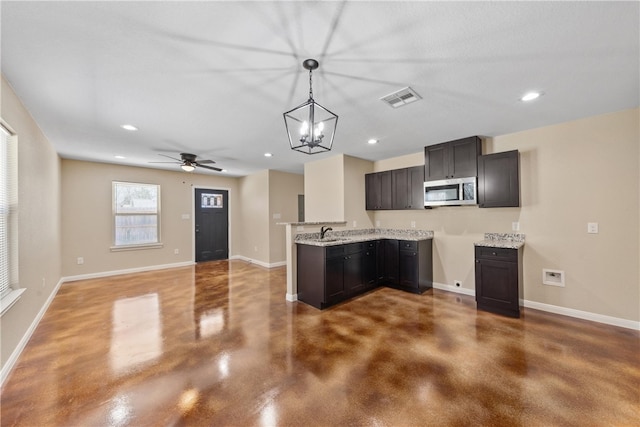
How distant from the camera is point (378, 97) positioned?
2.62 meters

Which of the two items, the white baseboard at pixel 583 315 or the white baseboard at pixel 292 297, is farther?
the white baseboard at pixel 292 297

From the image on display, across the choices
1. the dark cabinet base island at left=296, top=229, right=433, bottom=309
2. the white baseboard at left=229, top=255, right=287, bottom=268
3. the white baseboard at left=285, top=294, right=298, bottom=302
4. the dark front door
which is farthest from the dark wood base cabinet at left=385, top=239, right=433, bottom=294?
the dark front door

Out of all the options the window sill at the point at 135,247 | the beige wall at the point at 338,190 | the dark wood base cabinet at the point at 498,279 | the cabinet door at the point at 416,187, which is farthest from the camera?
the window sill at the point at 135,247

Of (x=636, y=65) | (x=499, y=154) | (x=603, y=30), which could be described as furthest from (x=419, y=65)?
(x=499, y=154)

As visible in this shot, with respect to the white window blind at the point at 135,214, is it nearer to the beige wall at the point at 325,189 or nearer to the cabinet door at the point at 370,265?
the beige wall at the point at 325,189

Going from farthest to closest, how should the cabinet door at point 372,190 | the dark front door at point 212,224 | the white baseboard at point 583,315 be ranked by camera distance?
1. the dark front door at point 212,224
2. the cabinet door at point 372,190
3. the white baseboard at point 583,315

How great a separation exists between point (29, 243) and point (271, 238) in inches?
170

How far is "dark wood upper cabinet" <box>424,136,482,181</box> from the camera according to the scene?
3870 mm

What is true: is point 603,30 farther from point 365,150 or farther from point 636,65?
point 365,150

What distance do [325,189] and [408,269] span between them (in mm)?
2247

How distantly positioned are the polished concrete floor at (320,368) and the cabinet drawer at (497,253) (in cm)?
77

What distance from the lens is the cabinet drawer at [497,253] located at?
3.30 m

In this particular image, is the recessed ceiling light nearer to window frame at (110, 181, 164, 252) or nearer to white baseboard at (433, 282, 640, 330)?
white baseboard at (433, 282, 640, 330)

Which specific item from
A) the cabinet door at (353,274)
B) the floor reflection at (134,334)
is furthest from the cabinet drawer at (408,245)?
the floor reflection at (134,334)
